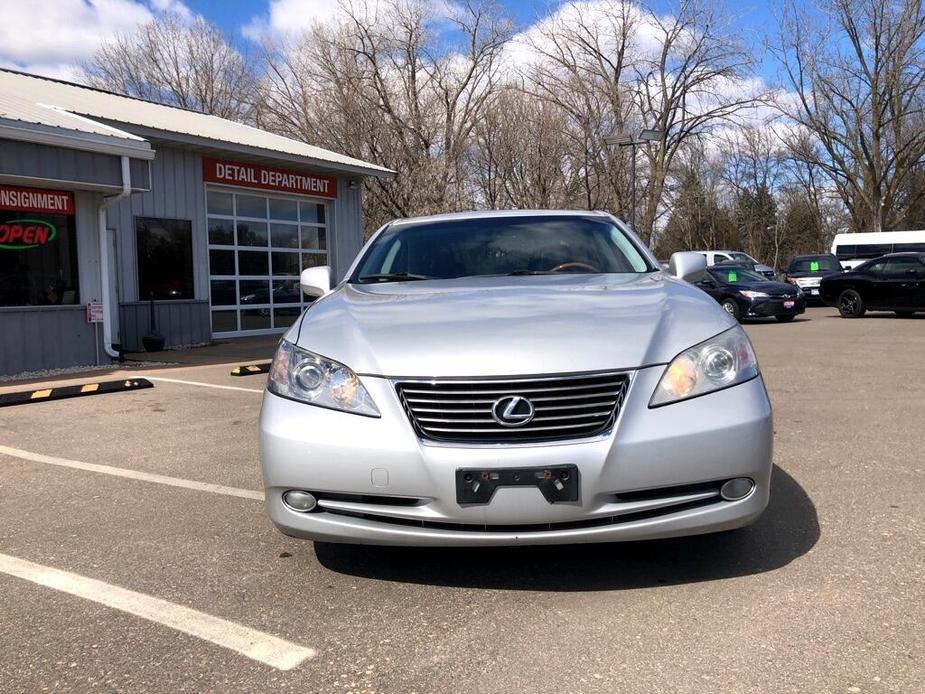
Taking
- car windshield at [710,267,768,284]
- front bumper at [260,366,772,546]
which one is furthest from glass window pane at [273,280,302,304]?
front bumper at [260,366,772,546]

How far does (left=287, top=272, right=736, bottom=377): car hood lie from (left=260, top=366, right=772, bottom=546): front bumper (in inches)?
5.5

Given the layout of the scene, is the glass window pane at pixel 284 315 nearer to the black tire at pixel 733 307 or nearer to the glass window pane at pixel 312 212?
the glass window pane at pixel 312 212

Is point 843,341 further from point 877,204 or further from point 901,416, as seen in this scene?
point 877,204

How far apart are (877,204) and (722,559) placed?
42.2 meters

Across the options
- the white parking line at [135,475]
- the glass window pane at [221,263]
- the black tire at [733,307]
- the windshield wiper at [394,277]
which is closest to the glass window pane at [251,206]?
the glass window pane at [221,263]

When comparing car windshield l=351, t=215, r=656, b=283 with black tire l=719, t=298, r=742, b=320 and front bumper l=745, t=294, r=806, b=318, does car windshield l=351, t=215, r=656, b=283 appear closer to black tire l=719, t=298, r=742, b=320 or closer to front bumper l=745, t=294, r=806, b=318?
front bumper l=745, t=294, r=806, b=318

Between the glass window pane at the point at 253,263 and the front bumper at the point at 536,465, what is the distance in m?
13.8

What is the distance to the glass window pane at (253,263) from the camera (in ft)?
52.8

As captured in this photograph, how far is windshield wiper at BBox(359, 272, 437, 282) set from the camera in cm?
430

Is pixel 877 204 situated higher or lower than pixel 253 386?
higher

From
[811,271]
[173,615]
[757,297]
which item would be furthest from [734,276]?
[173,615]

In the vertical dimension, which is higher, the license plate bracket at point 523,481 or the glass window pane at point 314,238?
the glass window pane at point 314,238

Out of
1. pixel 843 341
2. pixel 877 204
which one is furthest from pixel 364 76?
pixel 877 204

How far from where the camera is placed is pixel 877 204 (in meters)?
39.7
